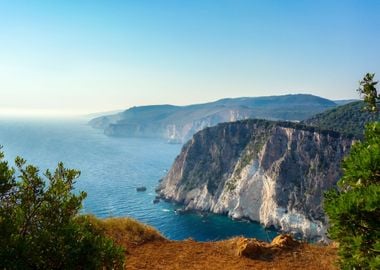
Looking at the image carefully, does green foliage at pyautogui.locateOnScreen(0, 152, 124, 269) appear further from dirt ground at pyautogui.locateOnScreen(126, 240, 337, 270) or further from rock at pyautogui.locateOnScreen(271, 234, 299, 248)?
rock at pyautogui.locateOnScreen(271, 234, 299, 248)

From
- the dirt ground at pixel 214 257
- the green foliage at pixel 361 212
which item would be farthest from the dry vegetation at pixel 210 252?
the green foliage at pixel 361 212

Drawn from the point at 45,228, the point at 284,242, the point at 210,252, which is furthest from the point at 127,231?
the point at 45,228

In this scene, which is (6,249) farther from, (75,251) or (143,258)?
(143,258)

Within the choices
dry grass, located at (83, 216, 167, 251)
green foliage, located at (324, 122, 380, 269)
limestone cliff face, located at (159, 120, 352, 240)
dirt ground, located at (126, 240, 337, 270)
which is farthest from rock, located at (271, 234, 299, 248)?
limestone cliff face, located at (159, 120, 352, 240)

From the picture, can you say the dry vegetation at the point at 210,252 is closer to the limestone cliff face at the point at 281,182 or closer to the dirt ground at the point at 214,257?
the dirt ground at the point at 214,257

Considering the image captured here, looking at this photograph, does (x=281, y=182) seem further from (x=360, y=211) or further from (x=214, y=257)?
(x=360, y=211)

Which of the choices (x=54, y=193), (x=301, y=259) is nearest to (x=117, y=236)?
(x=301, y=259)
